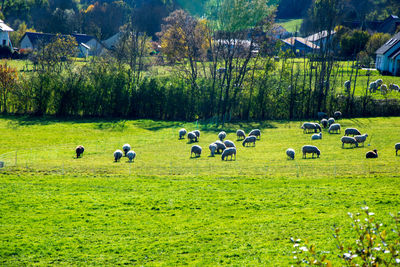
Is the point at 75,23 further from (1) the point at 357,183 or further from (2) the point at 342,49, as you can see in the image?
(1) the point at 357,183

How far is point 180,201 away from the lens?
80.0ft

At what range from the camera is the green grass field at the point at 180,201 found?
18.4 m

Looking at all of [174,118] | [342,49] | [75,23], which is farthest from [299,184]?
[75,23]

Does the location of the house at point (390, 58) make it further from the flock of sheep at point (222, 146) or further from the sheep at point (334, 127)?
the flock of sheep at point (222, 146)

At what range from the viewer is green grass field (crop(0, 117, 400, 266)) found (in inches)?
725

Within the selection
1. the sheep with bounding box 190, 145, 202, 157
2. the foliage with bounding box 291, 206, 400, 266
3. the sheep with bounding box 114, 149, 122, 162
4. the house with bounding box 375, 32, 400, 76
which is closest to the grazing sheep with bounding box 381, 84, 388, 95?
the house with bounding box 375, 32, 400, 76

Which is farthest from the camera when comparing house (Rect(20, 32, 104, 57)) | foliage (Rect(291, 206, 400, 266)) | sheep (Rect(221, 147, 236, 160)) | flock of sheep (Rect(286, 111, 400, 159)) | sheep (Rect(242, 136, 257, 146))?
house (Rect(20, 32, 104, 57))

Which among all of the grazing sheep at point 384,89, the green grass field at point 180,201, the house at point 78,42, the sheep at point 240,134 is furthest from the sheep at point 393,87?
the house at point 78,42

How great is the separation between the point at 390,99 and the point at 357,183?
33403 millimetres

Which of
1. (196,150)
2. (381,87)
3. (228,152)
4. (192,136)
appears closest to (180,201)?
(228,152)

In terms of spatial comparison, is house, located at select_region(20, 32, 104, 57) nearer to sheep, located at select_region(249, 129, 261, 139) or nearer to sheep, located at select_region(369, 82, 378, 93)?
sheep, located at select_region(369, 82, 378, 93)

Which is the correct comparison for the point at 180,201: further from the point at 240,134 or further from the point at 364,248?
the point at 240,134

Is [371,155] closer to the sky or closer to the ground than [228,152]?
closer to the sky

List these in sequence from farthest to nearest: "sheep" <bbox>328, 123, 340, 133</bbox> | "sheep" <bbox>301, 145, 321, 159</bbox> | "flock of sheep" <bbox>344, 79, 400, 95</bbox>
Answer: "flock of sheep" <bbox>344, 79, 400, 95</bbox> < "sheep" <bbox>328, 123, 340, 133</bbox> < "sheep" <bbox>301, 145, 321, 159</bbox>
